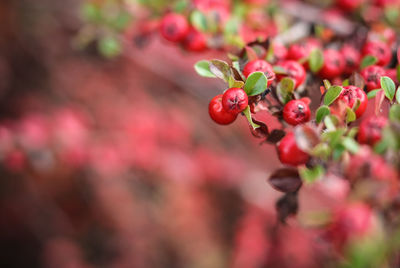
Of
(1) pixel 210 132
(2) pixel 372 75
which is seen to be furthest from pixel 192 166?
(2) pixel 372 75

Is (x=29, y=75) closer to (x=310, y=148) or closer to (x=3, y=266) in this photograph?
(x=3, y=266)

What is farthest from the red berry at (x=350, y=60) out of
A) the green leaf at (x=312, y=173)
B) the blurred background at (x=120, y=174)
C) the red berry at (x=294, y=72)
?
the blurred background at (x=120, y=174)

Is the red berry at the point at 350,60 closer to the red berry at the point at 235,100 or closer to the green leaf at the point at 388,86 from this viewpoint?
the green leaf at the point at 388,86

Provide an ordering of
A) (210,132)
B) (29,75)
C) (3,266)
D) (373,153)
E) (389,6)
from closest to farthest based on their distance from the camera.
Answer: (373,153)
(389,6)
(3,266)
(29,75)
(210,132)

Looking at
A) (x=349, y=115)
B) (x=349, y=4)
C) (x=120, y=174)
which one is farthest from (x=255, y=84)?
(x=120, y=174)

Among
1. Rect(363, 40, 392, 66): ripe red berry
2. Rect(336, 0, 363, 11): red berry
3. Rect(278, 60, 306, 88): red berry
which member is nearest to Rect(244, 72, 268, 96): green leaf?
Rect(278, 60, 306, 88): red berry

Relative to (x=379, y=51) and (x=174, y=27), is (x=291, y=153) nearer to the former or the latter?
(x=379, y=51)
